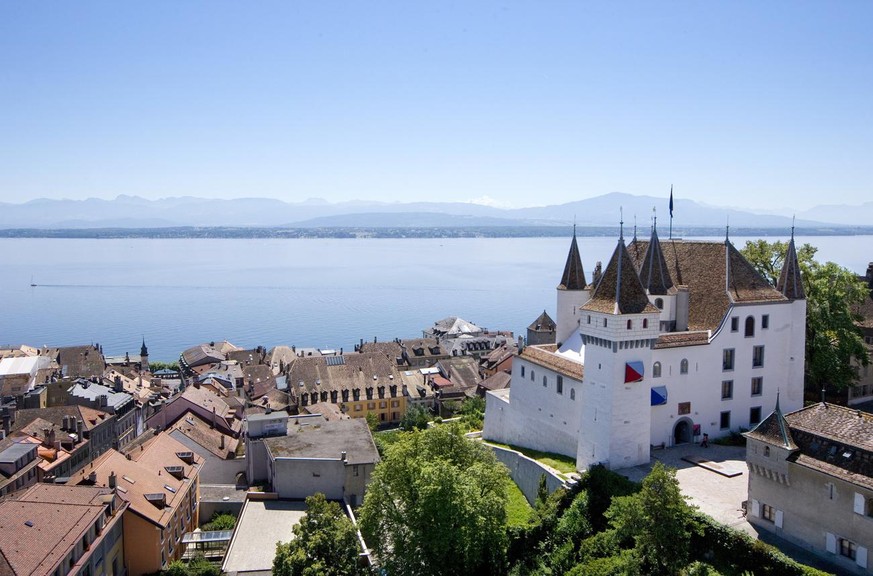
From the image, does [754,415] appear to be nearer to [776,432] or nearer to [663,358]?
[663,358]

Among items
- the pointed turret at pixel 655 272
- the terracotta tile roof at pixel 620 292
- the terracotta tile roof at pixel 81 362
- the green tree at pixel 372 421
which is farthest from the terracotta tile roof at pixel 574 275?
the terracotta tile roof at pixel 81 362

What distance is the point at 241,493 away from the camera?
1825 inches

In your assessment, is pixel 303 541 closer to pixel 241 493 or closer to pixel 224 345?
pixel 241 493

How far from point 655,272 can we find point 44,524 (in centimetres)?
3390

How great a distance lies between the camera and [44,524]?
3028 centimetres

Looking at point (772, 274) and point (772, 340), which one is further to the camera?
point (772, 274)

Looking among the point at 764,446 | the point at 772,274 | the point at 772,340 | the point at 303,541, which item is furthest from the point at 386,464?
the point at 772,274

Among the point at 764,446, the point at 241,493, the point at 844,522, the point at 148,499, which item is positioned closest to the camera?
the point at 844,522

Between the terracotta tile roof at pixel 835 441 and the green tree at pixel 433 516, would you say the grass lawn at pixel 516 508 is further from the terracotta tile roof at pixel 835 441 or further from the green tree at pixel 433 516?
the terracotta tile roof at pixel 835 441

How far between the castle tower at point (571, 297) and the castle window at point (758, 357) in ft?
34.4

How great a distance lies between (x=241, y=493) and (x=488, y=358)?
1970 inches

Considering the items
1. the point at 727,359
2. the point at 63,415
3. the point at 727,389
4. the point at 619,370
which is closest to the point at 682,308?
the point at 727,359

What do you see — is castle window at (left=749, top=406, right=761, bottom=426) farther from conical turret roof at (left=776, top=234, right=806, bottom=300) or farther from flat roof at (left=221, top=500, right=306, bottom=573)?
flat roof at (left=221, top=500, right=306, bottom=573)

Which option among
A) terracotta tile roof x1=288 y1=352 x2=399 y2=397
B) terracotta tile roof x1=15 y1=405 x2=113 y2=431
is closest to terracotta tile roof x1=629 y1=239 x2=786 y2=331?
terracotta tile roof x1=288 y1=352 x2=399 y2=397
